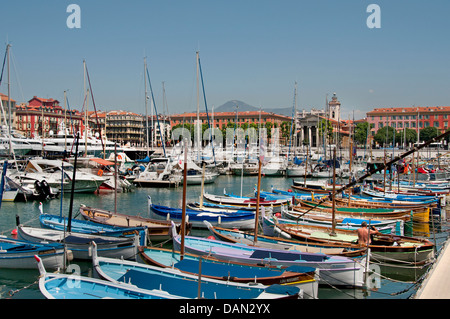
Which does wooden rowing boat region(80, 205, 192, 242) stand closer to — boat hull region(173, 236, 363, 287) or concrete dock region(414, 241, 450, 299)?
boat hull region(173, 236, 363, 287)

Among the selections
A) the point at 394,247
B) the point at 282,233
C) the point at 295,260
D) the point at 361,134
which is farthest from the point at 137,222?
the point at 361,134

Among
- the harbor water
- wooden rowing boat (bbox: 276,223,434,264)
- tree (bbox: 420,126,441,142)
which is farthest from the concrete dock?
tree (bbox: 420,126,441,142)

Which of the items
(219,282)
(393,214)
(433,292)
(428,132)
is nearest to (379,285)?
(433,292)

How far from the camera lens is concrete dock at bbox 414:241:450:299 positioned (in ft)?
36.6

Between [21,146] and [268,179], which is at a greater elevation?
[21,146]

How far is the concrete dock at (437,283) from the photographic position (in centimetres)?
1116

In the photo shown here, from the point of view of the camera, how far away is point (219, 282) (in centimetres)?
1323

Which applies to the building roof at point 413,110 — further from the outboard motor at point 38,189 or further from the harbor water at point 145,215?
the outboard motor at point 38,189

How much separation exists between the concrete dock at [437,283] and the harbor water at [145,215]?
2.28 feet

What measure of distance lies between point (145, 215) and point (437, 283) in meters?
24.0

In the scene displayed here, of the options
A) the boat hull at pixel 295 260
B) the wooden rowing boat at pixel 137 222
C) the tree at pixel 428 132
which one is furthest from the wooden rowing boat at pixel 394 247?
the tree at pixel 428 132
